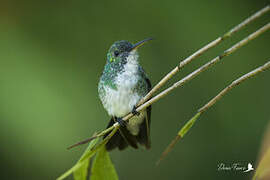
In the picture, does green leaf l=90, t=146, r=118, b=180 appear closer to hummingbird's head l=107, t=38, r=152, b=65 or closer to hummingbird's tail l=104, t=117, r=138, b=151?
hummingbird's tail l=104, t=117, r=138, b=151

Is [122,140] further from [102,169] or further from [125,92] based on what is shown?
[102,169]

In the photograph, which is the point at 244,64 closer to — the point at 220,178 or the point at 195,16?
the point at 195,16

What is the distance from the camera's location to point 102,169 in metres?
1.73

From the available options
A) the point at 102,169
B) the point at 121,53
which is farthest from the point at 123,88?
the point at 102,169

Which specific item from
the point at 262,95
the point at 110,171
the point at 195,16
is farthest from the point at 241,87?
the point at 110,171

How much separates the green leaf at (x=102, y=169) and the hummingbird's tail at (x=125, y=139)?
3.08 feet

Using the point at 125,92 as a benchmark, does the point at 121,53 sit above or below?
above

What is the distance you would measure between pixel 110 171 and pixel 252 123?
2572mm

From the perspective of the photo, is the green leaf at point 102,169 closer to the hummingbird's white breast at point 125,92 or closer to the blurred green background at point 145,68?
the hummingbird's white breast at point 125,92

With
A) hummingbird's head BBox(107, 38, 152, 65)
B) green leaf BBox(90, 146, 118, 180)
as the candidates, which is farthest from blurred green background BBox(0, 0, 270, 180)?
green leaf BBox(90, 146, 118, 180)

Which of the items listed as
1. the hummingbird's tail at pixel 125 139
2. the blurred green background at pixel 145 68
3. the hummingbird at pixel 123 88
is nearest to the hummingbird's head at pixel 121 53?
the hummingbird at pixel 123 88

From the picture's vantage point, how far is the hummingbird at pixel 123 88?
2822 millimetres

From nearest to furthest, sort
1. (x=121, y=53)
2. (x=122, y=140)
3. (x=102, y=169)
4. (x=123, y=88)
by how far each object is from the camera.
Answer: (x=102, y=169) < (x=123, y=88) < (x=122, y=140) < (x=121, y=53)

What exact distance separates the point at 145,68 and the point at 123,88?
54.5 inches
